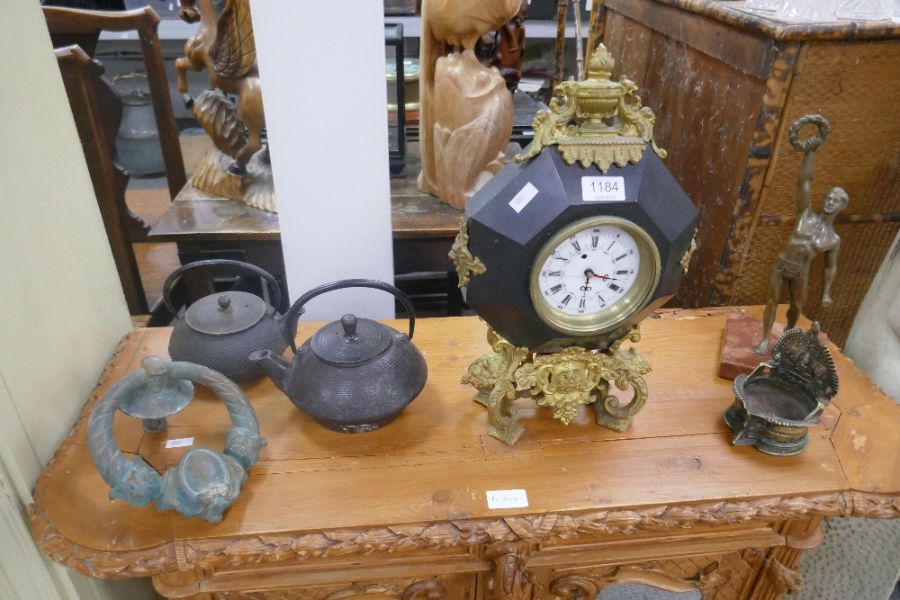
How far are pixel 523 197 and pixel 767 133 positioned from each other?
2.55 ft

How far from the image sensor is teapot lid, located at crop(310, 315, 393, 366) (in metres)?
1.12

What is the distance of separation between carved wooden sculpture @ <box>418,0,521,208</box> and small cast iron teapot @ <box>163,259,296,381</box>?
800 mm

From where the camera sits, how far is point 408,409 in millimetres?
1243

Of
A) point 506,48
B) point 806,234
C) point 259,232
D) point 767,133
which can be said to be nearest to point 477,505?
point 806,234

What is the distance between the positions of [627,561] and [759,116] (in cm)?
98

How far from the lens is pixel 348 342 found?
1.14 metres

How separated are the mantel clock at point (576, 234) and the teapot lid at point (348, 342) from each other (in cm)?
21

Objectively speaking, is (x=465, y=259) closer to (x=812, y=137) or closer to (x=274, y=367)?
(x=274, y=367)

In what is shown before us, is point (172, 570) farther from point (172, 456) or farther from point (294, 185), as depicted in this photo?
point (294, 185)

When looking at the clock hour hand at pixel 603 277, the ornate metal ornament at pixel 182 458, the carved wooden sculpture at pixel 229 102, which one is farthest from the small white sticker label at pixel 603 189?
the carved wooden sculpture at pixel 229 102

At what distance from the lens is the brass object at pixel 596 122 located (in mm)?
935

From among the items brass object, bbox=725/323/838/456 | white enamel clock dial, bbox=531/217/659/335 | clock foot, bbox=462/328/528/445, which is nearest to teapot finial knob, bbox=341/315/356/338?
clock foot, bbox=462/328/528/445

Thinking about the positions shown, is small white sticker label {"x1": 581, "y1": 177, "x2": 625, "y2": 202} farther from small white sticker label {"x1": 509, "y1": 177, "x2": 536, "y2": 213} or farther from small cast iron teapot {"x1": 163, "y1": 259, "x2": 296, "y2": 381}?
small cast iron teapot {"x1": 163, "y1": 259, "x2": 296, "y2": 381}

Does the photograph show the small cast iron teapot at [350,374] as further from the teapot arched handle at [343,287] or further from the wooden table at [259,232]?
the wooden table at [259,232]
